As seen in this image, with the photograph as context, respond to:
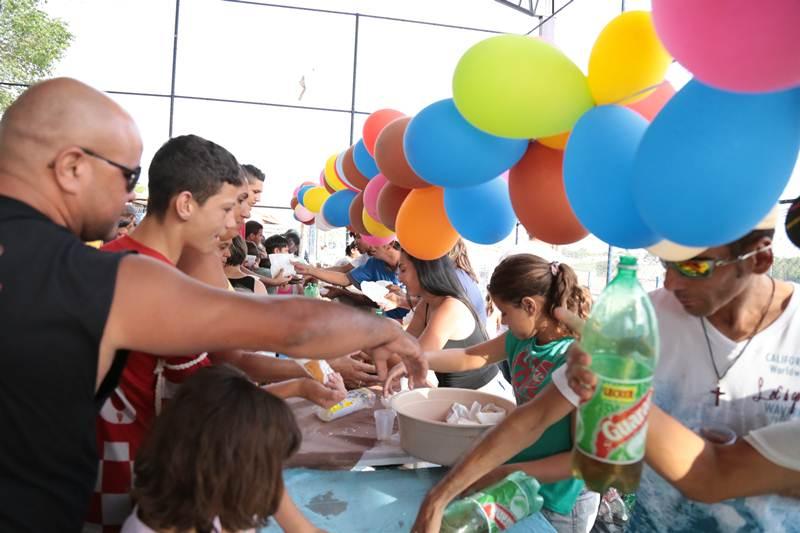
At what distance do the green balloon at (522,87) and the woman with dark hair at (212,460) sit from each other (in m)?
1.08

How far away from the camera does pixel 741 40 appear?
2.90ft

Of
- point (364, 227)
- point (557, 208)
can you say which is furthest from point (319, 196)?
point (557, 208)

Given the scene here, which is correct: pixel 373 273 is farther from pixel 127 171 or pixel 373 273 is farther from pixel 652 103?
pixel 127 171

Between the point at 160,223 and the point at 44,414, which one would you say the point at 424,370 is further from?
the point at 160,223

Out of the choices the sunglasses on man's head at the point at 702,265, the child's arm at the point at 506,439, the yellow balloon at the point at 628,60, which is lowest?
the child's arm at the point at 506,439

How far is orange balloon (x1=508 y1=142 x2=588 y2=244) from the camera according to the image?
6.09 feet

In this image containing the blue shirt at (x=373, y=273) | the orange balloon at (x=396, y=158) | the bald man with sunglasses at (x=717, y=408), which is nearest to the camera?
the bald man with sunglasses at (x=717, y=408)

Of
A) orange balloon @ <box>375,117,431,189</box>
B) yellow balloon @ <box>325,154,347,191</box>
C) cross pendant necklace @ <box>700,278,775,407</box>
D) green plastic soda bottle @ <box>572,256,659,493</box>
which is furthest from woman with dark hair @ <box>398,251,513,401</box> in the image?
yellow balloon @ <box>325,154,347,191</box>

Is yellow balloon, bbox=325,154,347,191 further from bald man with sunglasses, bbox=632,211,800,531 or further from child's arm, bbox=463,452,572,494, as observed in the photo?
bald man with sunglasses, bbox=632,211,800,531

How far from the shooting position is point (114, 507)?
1.42 m

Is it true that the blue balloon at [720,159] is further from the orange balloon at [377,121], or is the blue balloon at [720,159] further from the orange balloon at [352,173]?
the orange balloon at [352,173]

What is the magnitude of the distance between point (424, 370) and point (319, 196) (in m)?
5.81

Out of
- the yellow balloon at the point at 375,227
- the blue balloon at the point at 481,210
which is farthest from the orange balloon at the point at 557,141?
the yellow balloon at the point at 375,227

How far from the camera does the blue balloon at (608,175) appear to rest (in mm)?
1378
